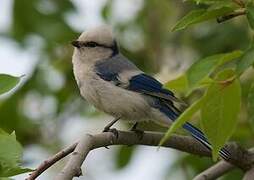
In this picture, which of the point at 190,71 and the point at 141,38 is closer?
the point at 190,71

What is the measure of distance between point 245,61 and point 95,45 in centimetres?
230

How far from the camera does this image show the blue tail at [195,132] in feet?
9.11

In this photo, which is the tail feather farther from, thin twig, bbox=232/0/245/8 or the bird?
thin twig, bbox=232/0/245/8

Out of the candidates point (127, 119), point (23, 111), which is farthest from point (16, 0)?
point (127, 119)

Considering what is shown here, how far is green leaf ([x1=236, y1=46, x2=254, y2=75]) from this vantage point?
6.36ft

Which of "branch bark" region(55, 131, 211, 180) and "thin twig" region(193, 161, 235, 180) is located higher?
"branch bark" region(55, 131, 211, 180)

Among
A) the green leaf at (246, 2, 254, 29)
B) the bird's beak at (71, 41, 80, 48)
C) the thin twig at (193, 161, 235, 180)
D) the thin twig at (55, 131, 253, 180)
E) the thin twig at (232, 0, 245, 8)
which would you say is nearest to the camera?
the green leaf at (246, 2, 254, 29)

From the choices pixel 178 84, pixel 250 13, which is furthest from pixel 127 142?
pixel 250 13

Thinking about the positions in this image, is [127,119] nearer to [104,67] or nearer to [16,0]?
[104,67]

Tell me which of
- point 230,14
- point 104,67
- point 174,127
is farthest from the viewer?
point 104,67

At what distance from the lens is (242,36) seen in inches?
165

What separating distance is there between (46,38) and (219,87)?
8.86 ft

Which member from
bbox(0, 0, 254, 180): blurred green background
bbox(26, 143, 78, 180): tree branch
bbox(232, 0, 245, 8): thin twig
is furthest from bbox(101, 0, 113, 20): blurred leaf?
bbox(232, 0, 245, 8): thin twig

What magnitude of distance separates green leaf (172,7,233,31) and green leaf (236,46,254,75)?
0.20 m
